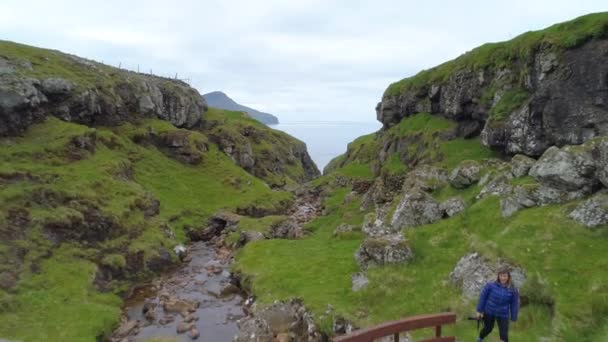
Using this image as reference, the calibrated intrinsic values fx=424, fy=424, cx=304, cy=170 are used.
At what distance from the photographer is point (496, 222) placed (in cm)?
3241

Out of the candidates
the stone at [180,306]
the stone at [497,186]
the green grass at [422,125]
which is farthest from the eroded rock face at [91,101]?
the stone at [497,186]

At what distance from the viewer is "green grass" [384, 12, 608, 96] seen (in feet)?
160

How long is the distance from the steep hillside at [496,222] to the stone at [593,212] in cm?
8

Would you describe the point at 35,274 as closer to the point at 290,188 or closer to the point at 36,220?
the point at 36,220

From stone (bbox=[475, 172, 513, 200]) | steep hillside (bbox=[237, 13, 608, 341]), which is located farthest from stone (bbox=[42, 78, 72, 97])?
stone (bbox=[475, 172, 513, 200])

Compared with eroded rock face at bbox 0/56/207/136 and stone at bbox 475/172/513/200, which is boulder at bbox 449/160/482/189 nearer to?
stone at bbox 475/172/513/200

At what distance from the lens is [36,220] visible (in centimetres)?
4900

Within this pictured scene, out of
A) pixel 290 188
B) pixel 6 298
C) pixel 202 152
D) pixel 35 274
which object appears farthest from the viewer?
pixel 290 188

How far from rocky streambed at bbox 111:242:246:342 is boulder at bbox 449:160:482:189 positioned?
2534cm

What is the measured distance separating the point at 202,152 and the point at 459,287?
3331 inches

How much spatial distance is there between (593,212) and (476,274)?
798 cm

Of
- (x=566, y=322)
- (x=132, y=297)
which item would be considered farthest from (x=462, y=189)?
(x=132, y=297)

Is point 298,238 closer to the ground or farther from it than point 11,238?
closer to the ground

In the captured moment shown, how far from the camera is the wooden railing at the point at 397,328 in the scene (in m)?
16.0
